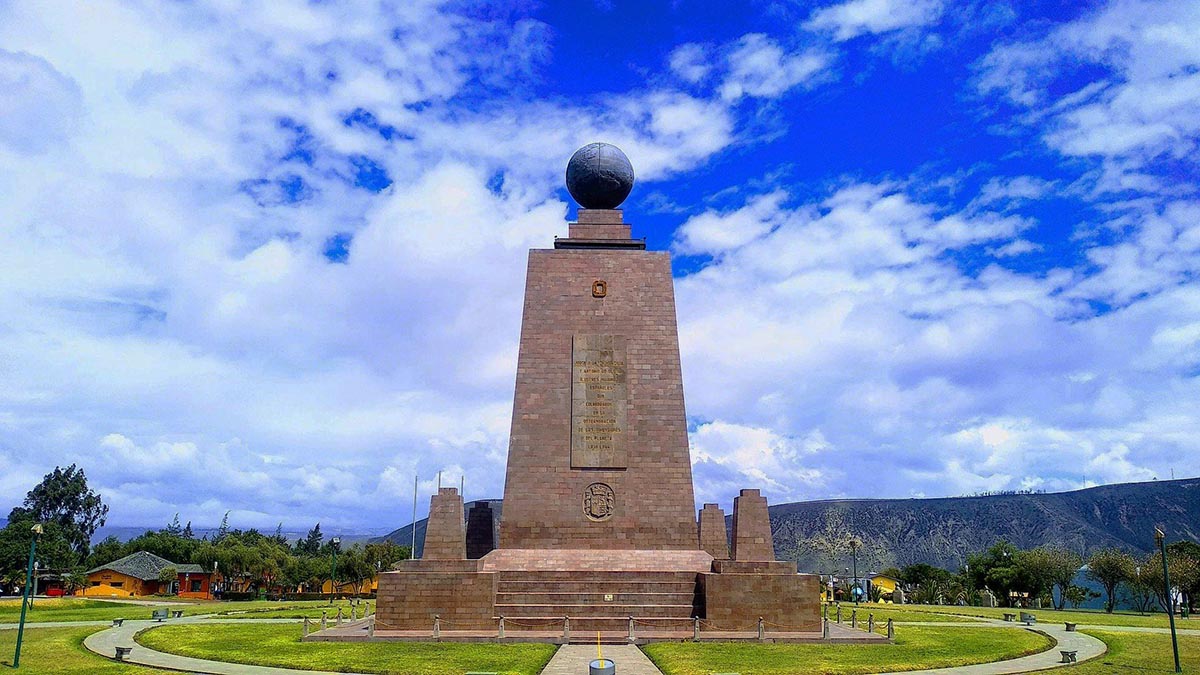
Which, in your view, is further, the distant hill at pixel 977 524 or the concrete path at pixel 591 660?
the distant hill at pixel 977 524

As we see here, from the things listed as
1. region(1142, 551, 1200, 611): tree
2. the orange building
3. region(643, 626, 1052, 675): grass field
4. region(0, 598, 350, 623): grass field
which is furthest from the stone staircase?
the orange building

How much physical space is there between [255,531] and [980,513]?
313ft

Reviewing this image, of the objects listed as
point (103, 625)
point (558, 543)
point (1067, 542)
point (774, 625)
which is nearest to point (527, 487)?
point (558, 543)

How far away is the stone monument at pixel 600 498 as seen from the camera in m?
19.1

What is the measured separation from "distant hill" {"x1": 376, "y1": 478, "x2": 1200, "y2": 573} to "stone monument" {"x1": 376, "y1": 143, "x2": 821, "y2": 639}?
8397 centimetres

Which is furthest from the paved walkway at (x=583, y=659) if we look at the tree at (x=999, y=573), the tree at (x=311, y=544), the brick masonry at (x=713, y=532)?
the tree at (x=311, y=544)

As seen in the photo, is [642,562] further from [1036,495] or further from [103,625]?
[1036,495]

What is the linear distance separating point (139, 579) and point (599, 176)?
42723 mm

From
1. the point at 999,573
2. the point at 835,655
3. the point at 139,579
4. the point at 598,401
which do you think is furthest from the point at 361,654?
the point at 139,579

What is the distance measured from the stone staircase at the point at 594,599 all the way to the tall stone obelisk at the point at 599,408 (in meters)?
1.81

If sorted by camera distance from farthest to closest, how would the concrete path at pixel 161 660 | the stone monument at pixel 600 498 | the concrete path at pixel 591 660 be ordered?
1. the stone monument at pixel 600 498
2. the concrete path at pixel 161 660
3. the concrete path at pixel 591 660

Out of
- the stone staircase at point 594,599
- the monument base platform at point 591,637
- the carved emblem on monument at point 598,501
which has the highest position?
the carved emblem on monument at point 598,501

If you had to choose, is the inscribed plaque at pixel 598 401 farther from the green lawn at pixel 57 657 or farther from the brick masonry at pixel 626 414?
the green lawn at pixel 57 657

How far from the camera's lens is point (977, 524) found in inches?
4459
